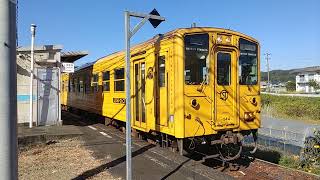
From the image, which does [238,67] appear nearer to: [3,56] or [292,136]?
[3,56]

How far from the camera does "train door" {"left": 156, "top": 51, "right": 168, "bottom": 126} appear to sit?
29.5 feet

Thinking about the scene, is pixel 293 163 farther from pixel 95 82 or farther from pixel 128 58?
pixel 95 82

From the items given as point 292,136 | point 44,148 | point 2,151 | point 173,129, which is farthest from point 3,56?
point 292,136

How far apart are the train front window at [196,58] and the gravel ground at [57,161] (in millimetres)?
2662

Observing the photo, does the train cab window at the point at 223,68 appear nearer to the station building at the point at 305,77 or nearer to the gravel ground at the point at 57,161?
the gravel ground at the point at 57,161

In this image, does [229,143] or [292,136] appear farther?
[292,136]

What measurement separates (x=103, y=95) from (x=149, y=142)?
186 inches

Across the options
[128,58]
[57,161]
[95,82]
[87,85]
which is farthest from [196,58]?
[87,85]

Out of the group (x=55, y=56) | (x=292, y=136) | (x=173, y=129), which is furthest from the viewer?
(x=292, y=136)

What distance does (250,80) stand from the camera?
9898 mm

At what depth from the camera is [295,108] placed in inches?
1555

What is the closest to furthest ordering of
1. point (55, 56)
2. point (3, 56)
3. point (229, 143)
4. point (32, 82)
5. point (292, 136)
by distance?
1. point (3, 56)
2. point (229, 143)
3. point (32, 82)
4. point (55, 56)
5. point (292, 136)

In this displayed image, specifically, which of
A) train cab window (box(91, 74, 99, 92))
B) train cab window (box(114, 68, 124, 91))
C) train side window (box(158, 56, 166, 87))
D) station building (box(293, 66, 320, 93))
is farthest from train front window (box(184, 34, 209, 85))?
station building (box(293, 66, 320, 93))

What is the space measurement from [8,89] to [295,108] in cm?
3897
